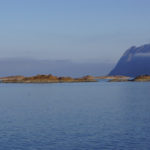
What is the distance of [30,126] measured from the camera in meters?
36.3

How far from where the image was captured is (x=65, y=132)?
3253 cm

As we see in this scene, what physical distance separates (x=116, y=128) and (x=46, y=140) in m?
8.98

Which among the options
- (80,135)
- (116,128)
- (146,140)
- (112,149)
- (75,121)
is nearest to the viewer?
(112,149)

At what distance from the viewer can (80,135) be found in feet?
102

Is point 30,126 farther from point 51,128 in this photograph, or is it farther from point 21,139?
point 21,139

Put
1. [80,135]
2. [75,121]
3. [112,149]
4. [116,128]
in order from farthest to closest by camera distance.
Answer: [75,121] < [116,128] < [80,135] < [112,149]

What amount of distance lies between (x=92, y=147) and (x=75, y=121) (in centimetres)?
1299

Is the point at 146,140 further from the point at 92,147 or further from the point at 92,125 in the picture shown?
the point at 92,125

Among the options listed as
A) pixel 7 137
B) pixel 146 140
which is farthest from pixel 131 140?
pixel 7 137

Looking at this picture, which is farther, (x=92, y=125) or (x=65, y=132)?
(x=92, y=125)

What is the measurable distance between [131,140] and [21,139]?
33.3ft

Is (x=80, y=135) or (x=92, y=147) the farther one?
(x=80, y=135)

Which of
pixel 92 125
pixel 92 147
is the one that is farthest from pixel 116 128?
pixel 92 147

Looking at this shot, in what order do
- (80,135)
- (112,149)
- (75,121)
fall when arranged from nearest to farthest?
(112,149)
(80,135)
(75,121)
